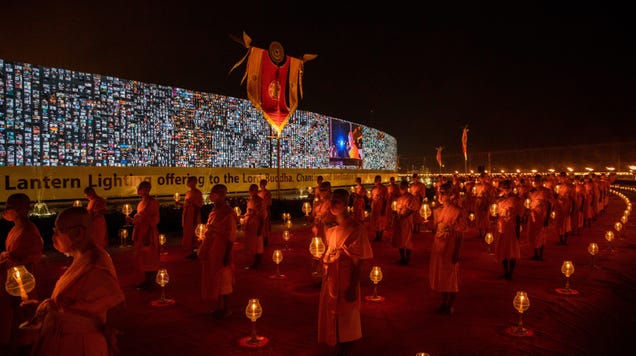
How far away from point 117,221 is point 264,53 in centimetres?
662

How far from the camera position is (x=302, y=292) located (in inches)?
257

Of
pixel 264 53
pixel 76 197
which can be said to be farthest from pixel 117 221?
pixel 264 53

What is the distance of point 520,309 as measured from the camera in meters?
4.69

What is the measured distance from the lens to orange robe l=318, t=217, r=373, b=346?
12.2 ft

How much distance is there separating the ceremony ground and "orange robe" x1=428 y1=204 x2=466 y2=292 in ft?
1.52

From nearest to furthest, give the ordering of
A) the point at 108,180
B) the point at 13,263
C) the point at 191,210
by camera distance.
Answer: the point at 13,263 < the point at 191,210 < the point at 108,180

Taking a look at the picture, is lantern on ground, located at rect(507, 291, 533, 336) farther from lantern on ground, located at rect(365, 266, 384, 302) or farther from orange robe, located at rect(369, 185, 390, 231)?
orange robe, located at rect(369, 185, 390, 231)

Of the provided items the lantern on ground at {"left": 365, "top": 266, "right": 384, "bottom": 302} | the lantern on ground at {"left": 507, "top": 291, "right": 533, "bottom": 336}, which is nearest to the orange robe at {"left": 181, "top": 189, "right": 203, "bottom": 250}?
the lantern on ground at {"left": 365, "top": 266, "right": 384, "bottom": 302}

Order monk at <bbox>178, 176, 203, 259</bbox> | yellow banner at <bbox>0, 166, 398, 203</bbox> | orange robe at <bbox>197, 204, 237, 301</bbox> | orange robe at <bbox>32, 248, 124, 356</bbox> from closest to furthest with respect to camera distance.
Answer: orange robe at <bbox>32, 248, 124, 356</bbox>, orange robe at <bbox>197, 204, 237, 301</bbox>, monk at <bbox>178, 176, 203, 259</bbox>, yellow banner at <bbox>0, 166, 398, 203</bbox>

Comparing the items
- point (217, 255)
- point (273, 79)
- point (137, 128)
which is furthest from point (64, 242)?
point (137, 128)

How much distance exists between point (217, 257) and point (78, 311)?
116 inches

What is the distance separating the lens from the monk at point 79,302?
221 cm

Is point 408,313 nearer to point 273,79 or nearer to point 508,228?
point 508,228

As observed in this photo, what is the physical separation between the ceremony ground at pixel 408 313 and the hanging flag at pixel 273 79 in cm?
565
